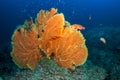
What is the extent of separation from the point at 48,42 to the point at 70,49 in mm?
717

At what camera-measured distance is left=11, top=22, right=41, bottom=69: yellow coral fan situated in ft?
21.7

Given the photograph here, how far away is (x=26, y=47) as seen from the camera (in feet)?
21.9

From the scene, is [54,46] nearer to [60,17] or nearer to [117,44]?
[60,17]

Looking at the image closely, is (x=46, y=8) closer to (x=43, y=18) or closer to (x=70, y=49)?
(x=43, y=18)

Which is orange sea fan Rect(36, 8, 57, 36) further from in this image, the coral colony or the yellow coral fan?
the yellow coral fan

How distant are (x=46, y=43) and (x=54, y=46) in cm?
27

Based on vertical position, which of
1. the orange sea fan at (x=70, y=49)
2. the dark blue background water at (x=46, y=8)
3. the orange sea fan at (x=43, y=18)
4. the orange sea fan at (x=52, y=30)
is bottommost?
the orange sea fan at (x=70, y=49)

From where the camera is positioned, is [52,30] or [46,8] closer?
[52,30]

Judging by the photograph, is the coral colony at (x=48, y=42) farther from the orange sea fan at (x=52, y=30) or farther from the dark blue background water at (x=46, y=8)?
the dark blue background water at (x=46, y=8)

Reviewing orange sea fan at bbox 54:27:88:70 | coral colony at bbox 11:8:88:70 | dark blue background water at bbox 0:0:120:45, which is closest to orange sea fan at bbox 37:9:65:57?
coral colony at bbox 11:8:88:70

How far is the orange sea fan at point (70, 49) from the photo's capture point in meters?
6.66

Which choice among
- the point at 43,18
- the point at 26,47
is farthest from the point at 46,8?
the point at 26,47

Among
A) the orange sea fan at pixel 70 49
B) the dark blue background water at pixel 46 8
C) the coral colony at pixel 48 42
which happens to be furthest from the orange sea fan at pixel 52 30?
the dark blue background water at pixel 46 8

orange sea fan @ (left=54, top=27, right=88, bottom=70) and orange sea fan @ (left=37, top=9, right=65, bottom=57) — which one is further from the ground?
orange sea fan @ (left=37, top=9, right=65, bottom=57)
